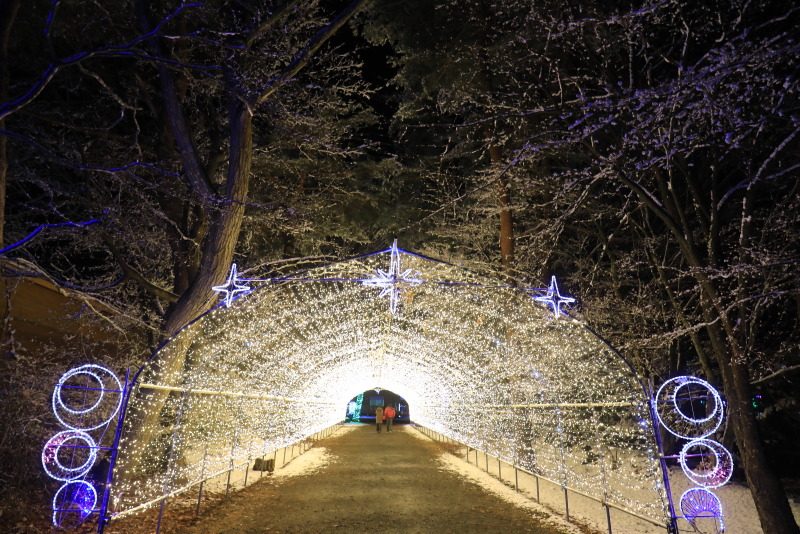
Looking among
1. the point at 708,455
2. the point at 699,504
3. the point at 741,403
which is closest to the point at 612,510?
the point at 699,504

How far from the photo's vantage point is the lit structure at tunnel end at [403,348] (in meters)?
6.42

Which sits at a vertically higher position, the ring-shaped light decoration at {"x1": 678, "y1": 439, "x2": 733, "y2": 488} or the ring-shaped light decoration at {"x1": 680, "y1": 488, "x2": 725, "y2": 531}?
the ring-shaped light decoration at {"x1": 678, "y1": 439, "x2": 733, "y2": 488}

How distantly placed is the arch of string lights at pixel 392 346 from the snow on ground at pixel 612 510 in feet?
1.28

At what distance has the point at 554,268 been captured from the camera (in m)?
14.0

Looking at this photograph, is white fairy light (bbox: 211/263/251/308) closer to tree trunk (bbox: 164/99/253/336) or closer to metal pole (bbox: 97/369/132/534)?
Result: tree trunk (bbox: 164/99/253/336)

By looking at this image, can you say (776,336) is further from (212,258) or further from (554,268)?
(212,258)

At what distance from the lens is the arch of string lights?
6574 mm

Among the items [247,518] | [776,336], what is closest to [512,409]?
[247,518]

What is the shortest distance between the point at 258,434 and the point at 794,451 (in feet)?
43.5

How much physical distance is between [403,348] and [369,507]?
5.57m

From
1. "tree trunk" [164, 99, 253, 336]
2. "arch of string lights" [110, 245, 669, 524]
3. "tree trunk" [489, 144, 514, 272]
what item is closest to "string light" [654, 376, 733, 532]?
"arch of string lights" [110, 245, 669, 524]

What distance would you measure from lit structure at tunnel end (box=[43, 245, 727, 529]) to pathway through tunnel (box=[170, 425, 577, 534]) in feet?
2.36

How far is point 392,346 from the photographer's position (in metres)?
13.3

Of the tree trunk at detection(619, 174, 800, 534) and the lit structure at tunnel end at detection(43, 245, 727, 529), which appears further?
the lit structure at tunnel end at detection(43, 245, 727, 529)
